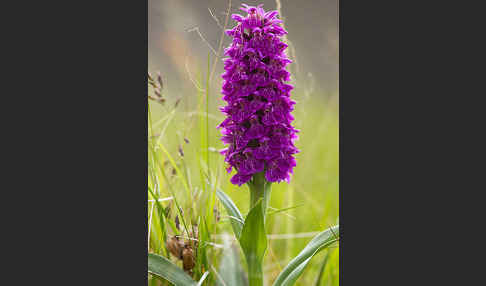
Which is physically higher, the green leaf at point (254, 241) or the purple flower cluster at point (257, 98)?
the purple flower cluster at point (257, 98)

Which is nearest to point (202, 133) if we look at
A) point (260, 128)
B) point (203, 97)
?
point (203, 97)

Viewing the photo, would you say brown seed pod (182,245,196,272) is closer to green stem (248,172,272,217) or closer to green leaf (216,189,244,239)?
green leaf (216,189,244,239)

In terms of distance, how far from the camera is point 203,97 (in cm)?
355

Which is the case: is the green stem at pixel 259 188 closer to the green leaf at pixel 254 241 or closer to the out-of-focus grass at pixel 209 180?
the out-of-focus grass at pixel 209 180

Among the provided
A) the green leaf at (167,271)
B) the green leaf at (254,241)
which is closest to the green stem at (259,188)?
the green leaf at (254,241)

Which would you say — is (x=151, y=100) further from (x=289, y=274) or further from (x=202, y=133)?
(x=289, y=274)

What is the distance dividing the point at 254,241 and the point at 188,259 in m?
0.65

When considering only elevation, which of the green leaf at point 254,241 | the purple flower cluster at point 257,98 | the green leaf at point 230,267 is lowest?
the green leaf at point 230,267

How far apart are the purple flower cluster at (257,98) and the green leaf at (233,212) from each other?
1.08 feet

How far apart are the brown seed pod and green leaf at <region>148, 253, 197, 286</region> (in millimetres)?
130

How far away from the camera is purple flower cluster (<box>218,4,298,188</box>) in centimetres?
309

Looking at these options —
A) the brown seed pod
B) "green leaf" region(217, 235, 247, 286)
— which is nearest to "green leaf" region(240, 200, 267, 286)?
"green leaf" region(217, 235, 247, 286)

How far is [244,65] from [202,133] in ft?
2.73

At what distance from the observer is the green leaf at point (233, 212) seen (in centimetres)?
339
